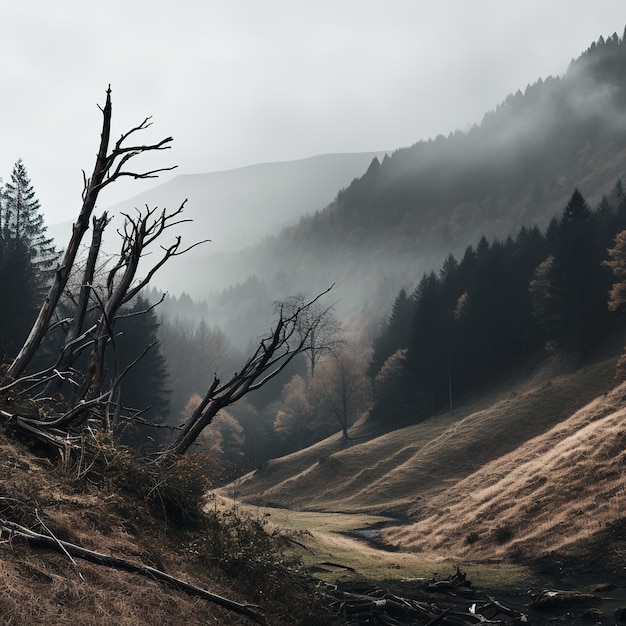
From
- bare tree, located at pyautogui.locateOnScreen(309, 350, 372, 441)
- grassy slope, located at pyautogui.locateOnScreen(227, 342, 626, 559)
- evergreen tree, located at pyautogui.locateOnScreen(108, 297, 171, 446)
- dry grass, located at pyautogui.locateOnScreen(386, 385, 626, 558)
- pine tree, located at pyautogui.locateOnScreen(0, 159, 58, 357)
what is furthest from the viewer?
bare tree, located at pyautogui.locateOnScreen(309, 350, 372, 441)

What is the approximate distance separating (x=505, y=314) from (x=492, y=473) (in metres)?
33.4

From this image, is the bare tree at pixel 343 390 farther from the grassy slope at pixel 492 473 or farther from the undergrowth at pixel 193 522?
the undergrowth at pixel 193 522

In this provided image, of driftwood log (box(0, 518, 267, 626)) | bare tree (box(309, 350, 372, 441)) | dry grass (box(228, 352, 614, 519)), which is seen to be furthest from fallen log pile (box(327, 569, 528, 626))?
bare tree (box(309, 350, 372, 441))

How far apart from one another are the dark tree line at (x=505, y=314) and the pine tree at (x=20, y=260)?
43244 millimetres

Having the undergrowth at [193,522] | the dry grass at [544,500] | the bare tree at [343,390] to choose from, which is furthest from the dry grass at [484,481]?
the undergrowth at [193,522]

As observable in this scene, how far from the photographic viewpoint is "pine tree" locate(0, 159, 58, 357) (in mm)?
45406

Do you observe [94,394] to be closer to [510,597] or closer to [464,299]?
[510,597]

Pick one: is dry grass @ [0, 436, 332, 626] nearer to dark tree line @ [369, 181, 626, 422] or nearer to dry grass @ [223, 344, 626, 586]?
dry grass @ [223, 344, 626, 586]

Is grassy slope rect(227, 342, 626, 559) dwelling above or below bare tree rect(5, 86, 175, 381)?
below

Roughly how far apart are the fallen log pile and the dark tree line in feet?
152

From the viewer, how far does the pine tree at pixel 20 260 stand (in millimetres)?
45406

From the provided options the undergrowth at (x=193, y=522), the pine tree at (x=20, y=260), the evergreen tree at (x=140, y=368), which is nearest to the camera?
the undergrowth at (x=193, y=522)

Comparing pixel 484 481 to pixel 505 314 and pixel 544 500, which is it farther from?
pixel 505 314

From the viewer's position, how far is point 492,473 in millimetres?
39906
